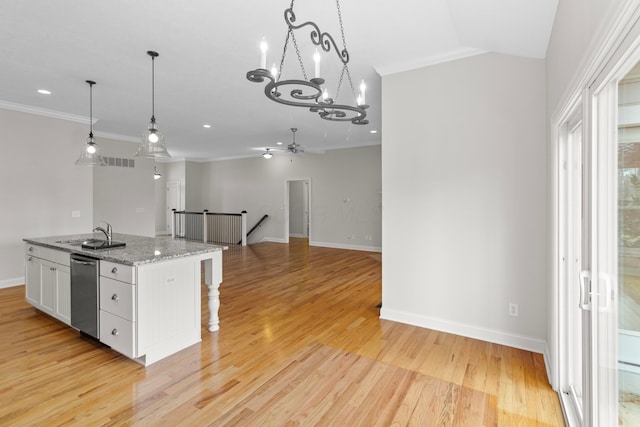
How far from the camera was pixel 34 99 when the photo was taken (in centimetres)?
465

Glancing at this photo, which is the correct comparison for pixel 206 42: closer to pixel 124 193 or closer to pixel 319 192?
pixel 124 193

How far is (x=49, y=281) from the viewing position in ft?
11.2

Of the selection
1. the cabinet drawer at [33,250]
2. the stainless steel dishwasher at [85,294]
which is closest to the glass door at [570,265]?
the stainless steel dishwasher at [85,294]

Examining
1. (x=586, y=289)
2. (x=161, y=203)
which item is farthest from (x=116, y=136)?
(x=586, y=289)

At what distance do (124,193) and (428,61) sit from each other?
23.2ft

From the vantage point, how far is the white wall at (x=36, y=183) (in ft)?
16.0

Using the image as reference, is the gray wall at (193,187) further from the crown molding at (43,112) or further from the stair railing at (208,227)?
the crown molding at (43,112)

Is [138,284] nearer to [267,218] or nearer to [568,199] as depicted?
[568,199]

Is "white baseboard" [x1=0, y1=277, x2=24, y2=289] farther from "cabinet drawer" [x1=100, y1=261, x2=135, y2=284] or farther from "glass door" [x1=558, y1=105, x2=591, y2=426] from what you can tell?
"glass door" [x1=558, y1=105, x2=591, y2=426]

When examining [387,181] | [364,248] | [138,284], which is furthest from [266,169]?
[138,284]

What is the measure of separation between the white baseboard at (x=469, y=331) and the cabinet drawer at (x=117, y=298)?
Answer: 2566 millimetres

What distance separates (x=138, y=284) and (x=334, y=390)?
69.0 inches

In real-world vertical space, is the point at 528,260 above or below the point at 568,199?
below

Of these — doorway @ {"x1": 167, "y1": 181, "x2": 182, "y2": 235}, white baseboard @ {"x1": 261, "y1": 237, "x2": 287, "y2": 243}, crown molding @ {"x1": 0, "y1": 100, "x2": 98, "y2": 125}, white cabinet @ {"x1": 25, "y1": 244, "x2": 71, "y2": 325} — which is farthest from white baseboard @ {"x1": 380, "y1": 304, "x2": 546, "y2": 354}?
doorway @ {"x1": 167, "y1": 181, "x2": 182, "y2": 235}
